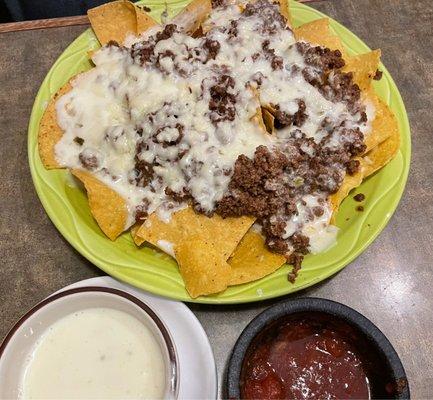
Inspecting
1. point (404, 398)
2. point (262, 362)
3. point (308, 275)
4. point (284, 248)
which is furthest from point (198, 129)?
point (404, 398)

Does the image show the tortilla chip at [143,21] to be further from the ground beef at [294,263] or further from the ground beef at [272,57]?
the ground beef at [294,263]

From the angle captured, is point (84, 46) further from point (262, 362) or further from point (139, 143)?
point (262, 362)

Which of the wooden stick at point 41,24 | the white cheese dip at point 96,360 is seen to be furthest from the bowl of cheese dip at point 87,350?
the wooden stick at point 41,24

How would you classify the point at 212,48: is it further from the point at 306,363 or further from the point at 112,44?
the point at 306,363

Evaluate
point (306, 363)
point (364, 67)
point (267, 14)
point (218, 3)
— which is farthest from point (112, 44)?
point (306, 363)

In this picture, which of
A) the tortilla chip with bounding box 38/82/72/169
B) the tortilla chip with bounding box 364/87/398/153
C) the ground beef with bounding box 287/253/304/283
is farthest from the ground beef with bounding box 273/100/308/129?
the tortilla chip with bounding box 38/82/72/169

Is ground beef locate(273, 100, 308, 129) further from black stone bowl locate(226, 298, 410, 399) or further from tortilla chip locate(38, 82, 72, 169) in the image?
tortilla chip locate(38, 82, 72, 169)
